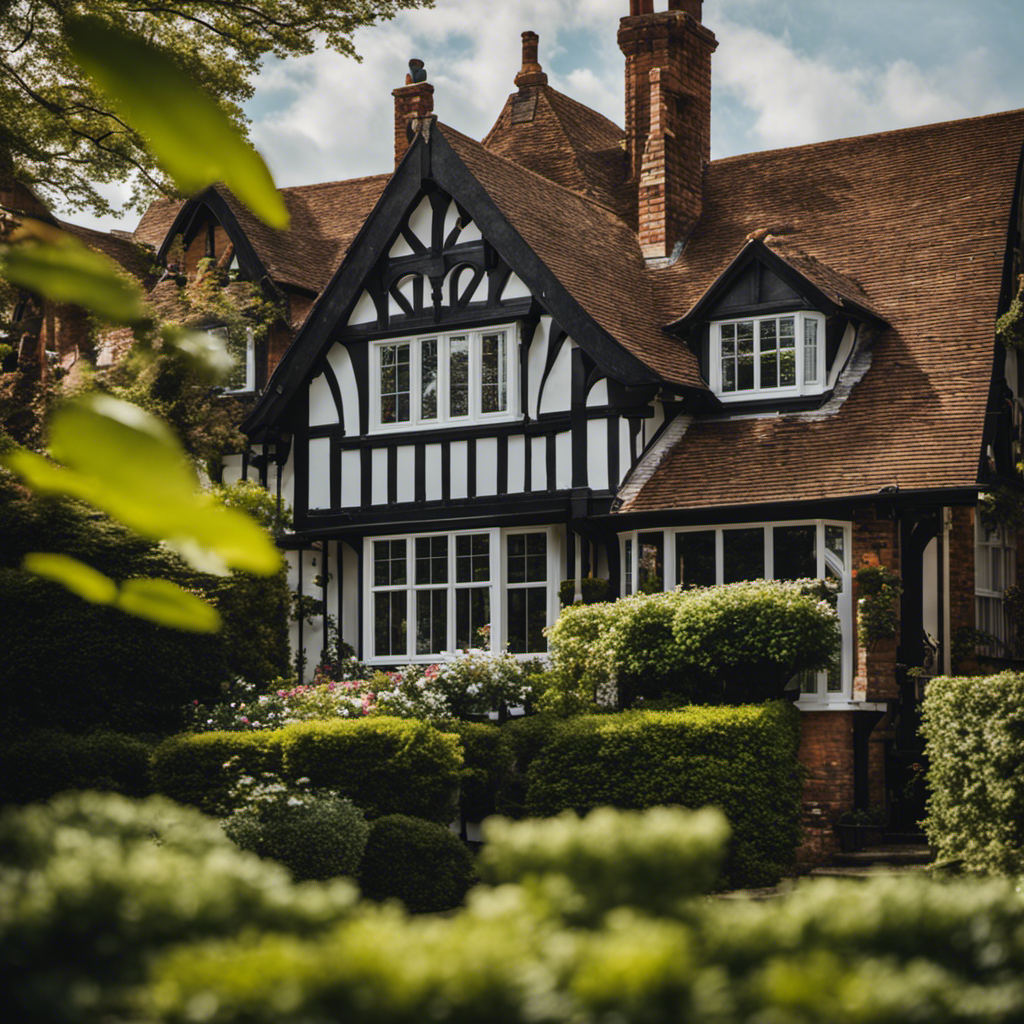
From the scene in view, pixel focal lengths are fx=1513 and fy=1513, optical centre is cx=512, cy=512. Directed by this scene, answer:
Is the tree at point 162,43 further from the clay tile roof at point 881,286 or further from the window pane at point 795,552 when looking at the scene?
the window pane at point 795,552

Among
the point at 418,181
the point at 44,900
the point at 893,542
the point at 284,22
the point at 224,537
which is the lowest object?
the point at 44,900

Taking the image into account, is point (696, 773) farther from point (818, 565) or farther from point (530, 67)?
point (530, 67)

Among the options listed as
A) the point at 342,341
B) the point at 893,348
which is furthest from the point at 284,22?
the point at 893,348

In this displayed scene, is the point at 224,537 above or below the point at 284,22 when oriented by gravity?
below

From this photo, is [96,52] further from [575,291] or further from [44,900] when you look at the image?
[575,291]

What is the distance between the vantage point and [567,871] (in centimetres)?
322

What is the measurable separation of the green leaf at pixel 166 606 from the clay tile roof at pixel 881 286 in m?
15.7

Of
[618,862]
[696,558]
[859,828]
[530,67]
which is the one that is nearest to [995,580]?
[696,558]

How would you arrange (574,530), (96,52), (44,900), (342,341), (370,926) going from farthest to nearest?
1. (342,341)
2. (574,530)
3. (44,900)
4. (370,926)
5. (96,52)

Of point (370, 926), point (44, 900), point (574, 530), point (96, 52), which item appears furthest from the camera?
point (574, 530)

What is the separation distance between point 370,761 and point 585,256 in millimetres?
8732

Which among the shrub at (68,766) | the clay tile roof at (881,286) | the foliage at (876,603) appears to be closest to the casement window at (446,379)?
the clay tile roof at (881,286)

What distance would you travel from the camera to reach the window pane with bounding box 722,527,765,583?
17.5 metres

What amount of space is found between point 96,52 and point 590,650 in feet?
51.7
